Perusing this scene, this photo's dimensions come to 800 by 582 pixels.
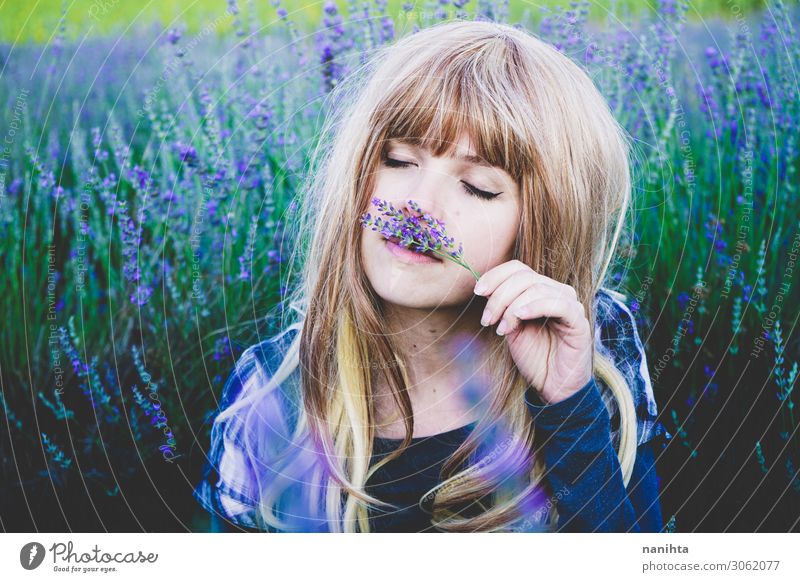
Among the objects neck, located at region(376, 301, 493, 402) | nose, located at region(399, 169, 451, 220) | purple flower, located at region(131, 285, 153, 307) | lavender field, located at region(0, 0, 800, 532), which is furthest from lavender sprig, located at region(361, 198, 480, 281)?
purple flower, located at region(131, 285, 153, 307)

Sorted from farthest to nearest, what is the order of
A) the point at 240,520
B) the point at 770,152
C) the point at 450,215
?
the point at 770,152 < the point at 240,520 < the point at 450,215

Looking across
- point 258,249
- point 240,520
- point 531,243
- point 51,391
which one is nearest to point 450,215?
point 531,243

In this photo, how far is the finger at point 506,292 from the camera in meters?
0.96

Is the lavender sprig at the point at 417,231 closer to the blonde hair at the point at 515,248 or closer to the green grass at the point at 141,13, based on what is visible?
the blonde hair at the point at 515,248

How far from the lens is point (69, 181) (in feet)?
4.13

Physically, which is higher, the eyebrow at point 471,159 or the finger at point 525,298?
the eyebrow at point 471,159

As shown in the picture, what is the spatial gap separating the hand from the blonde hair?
3.5 inches

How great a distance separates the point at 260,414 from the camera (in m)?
1.19

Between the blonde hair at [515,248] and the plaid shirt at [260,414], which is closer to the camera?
the blonde hair at [515,248]

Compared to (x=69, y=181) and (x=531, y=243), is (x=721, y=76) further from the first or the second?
(x=69, y=181)

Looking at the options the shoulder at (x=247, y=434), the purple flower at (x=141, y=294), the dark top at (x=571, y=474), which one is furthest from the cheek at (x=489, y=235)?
the purple flower at (x=141, y=294)

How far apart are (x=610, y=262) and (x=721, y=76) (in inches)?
13.8

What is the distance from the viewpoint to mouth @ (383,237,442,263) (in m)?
1.02

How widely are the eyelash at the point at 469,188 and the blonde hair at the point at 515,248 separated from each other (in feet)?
0.06
